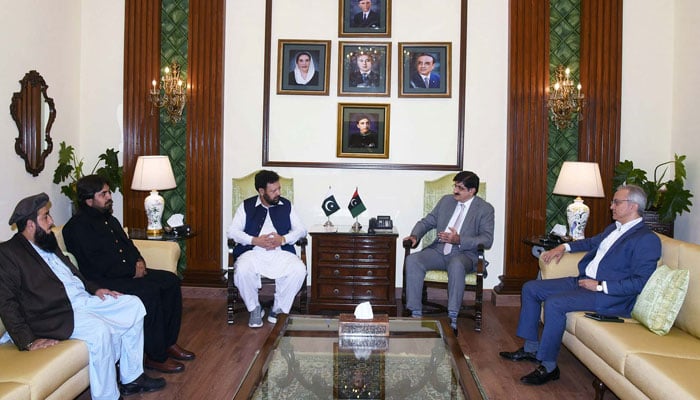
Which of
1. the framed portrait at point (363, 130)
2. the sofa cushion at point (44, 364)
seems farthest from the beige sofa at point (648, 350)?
the sofa cushion at point (44, 364)

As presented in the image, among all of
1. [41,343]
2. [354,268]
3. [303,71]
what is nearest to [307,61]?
[303,71]

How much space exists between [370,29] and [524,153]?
6.52 feet

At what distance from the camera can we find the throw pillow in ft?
12.0

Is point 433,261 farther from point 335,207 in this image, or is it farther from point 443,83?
point 443,83

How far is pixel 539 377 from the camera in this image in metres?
4.14

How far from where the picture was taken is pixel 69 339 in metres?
3.42

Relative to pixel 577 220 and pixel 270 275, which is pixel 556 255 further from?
pixel 270 275

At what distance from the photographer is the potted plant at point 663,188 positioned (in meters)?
5.53

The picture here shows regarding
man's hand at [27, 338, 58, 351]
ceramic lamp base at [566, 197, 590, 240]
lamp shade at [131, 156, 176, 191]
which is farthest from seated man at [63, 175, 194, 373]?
ceramic lamp base at [566, 197, 590, 240]

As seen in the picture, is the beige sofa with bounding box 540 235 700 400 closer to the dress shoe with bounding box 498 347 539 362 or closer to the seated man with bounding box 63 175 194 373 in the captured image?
the dress shoe with bounding box 498 347 539 362

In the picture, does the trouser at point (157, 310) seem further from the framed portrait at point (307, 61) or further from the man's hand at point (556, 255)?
the man's hand at point (556, 255)

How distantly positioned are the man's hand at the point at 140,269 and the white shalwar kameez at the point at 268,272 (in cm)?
95

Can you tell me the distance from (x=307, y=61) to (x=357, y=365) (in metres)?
3.76

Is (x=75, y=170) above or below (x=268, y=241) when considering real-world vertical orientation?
above
